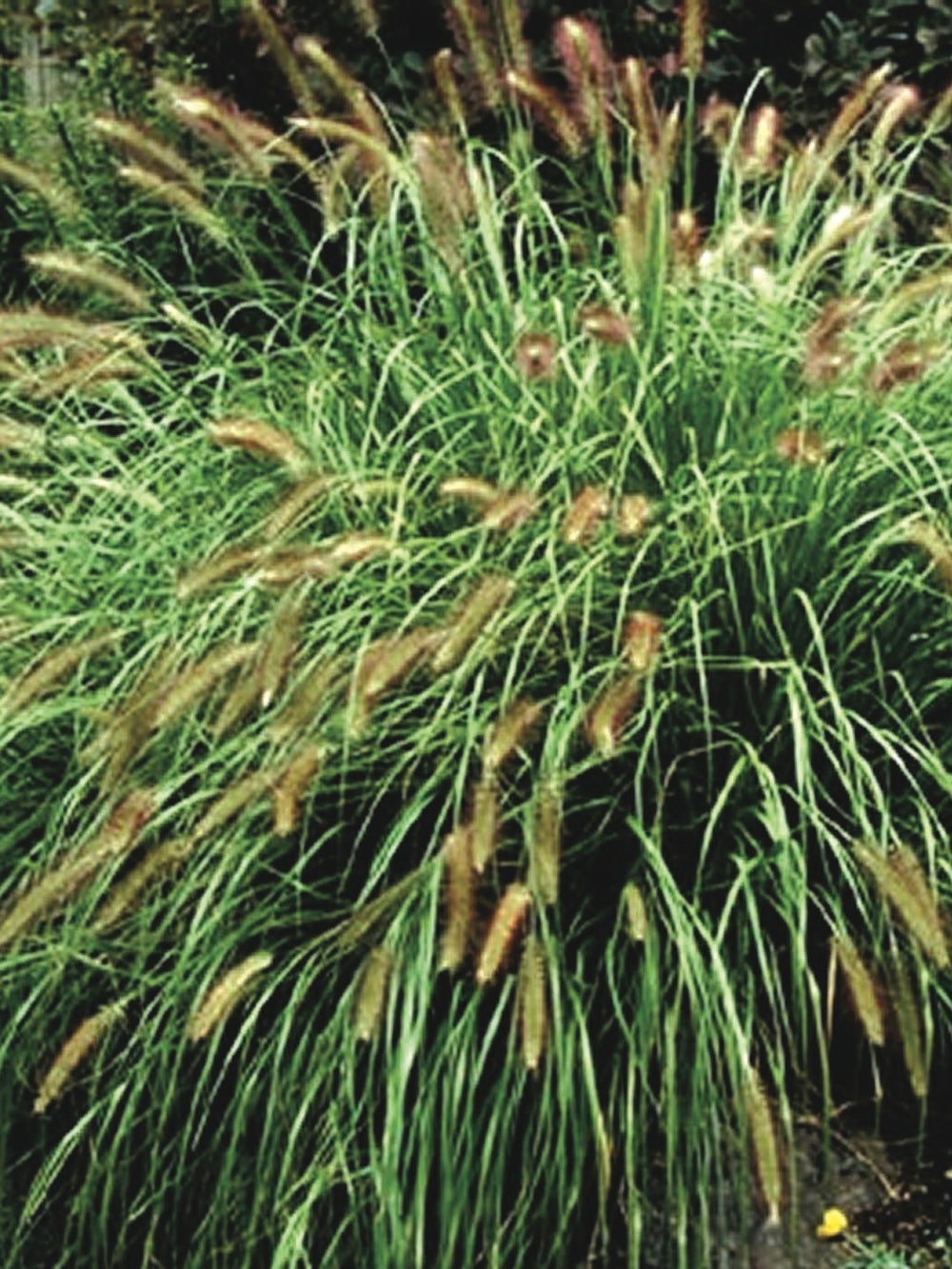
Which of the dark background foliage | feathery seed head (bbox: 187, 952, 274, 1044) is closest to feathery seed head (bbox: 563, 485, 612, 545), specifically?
feathery seed head (bbox: 187, 952, 274, 1044)

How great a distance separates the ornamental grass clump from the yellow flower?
0.22ft

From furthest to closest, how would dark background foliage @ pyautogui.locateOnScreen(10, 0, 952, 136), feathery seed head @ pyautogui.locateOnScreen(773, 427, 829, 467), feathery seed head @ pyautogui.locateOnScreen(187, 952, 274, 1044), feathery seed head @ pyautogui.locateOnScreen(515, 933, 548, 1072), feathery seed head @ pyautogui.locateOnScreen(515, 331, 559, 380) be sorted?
dark background foliage @ pyautogui.locateOnScreen(10, 0, 952, 136), feathery seed head @ pyautogui.locateOnScreen(515, 331, 559, 380), feathery seed head @ pyautogui.locateOnScreen(773, 427, 829, 467), feathery seed head @ pyautogui.locateOnScreen(187, 952, 274, 1044), feathery seed head @ pyautogui.locateOnScreen(515, 933, 548, 1072)

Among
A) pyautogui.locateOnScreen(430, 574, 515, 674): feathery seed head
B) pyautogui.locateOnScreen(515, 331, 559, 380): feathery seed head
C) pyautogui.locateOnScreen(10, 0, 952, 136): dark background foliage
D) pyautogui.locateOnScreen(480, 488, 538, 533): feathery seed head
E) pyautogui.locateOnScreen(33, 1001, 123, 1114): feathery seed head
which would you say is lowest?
pyautogui.locateOnScreen(10, 0, 952, 136): dark background foliage

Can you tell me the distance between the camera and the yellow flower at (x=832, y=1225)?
3809 mm

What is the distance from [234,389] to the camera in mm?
4508

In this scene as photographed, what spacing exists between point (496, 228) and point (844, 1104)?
4.59ft

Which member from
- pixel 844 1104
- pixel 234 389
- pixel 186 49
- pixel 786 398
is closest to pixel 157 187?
pixel 234 389

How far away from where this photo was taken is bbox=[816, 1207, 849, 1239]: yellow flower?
3.81 metres

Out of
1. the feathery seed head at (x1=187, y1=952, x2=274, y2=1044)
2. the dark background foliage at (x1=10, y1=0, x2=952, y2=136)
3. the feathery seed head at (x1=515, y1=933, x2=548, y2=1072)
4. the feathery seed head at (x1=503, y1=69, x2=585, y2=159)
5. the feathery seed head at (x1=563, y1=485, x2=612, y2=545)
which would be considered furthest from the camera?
the dark background foliage at (x1=10, y1=0, x2=952, y2=136)

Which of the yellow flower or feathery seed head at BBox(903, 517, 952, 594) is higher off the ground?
feathery seed head at BBox(903, 517, 952, 594)

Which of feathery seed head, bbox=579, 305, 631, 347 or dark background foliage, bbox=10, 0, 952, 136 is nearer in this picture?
feathery seed head, bbox=579, 305, 631, 347

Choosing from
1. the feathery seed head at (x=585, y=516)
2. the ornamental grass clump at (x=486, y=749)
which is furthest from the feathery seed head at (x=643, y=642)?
the feathery seed head at (x=585, y=516)

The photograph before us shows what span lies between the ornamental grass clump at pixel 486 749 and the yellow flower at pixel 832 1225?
0.07 m

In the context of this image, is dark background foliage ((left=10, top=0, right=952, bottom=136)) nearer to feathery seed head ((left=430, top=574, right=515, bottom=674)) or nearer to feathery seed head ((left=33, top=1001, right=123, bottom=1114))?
feathery seed head ((left=430, top=574, right=515, bottom=674))
